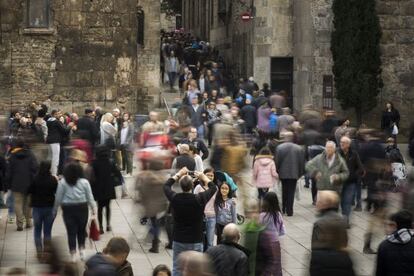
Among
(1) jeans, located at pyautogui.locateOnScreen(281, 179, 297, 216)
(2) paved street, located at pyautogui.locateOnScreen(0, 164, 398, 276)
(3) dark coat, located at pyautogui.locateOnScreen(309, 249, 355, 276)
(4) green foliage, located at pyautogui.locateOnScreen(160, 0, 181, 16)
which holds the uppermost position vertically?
(4) green foliage, located at pyautogui.locateOnScreen(160, 0, 181, 16)

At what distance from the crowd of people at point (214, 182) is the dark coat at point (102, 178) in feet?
0.05

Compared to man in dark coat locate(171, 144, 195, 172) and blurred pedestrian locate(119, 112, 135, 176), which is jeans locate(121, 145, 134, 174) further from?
man in dark coat locate(171, 144, 195, 172)

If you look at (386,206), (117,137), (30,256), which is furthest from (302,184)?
(30,256)

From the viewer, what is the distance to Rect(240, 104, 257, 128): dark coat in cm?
2858

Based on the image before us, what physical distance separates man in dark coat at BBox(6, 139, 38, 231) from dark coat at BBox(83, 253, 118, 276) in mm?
8262

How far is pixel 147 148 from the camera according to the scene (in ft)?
63.7

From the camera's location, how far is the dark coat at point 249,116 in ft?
93.8

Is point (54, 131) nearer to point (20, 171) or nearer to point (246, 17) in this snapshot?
point (20, 171)

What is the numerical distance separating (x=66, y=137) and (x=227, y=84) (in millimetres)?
14218

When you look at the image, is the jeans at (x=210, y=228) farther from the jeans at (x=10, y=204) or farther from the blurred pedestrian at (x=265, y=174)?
the jeans at (x=10, y=204)

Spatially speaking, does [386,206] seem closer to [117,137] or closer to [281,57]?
[117,137]

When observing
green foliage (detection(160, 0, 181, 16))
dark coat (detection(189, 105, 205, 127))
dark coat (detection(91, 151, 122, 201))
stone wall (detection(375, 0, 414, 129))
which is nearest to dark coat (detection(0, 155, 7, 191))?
dark coat (detection(91, 151, 122, 201))

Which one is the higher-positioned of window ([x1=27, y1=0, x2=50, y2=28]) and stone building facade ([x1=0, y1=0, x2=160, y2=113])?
window ([x1=27, y1=0, x2=50, y2=28])

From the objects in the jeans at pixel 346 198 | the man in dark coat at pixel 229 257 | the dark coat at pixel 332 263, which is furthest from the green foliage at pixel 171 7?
the dark coat at pixel 332 263
